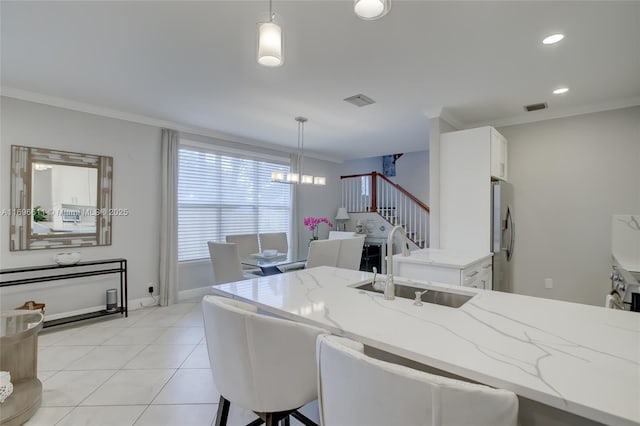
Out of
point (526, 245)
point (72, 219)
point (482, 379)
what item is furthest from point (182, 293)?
point (526, 245)

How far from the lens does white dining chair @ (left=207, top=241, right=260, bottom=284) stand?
3.46 m

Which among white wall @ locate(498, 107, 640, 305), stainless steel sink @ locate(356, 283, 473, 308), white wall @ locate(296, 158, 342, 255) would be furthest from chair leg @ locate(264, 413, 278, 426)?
white wall @ locate(296, 158, 342, 255)

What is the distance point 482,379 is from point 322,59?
7.85 ft

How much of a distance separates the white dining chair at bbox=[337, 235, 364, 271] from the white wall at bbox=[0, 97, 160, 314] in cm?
256

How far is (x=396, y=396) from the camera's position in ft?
2.31

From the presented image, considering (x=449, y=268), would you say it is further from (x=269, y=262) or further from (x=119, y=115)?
(x=119, y=115)

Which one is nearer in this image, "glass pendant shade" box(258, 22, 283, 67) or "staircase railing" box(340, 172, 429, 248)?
"glass pendant shade" box(258, 22, 283, 67)

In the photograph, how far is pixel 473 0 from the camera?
179 cm

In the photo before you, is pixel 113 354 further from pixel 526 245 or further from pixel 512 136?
pixel 512 136

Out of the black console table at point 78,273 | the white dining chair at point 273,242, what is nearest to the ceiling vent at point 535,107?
the white dining chair at point 273,242

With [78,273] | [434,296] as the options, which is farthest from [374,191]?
[78,273]

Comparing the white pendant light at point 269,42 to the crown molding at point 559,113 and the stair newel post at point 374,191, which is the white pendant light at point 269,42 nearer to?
the crown molding at point 559,113

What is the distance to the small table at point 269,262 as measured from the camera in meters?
3.61

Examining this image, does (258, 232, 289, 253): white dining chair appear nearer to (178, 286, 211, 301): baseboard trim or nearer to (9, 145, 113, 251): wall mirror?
(178, 286, 211, 301): baseboard trim
